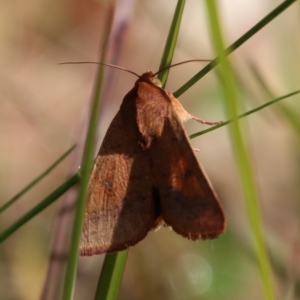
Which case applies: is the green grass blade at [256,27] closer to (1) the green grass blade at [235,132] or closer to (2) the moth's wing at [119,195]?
A: (1) the green grass blade at [235,132]

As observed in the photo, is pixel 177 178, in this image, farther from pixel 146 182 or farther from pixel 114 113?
pixel 114 113

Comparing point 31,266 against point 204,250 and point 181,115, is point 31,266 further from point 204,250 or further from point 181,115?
point 181,115

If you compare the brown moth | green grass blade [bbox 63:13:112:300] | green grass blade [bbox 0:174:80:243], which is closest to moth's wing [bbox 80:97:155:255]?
the brown moth

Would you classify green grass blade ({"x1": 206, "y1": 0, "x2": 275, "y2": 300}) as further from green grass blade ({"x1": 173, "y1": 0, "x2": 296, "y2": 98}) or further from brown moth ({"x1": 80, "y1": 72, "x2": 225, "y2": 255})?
brown moth ({"x1": 80, "y1": 72, "x2": 225, "y2": 255})

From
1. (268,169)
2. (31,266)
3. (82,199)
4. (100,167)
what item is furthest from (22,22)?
(82,199)

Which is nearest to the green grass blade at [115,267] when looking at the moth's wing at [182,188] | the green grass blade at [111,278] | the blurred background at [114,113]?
the green grass blade at [111,278]

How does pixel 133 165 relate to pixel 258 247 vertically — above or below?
above
